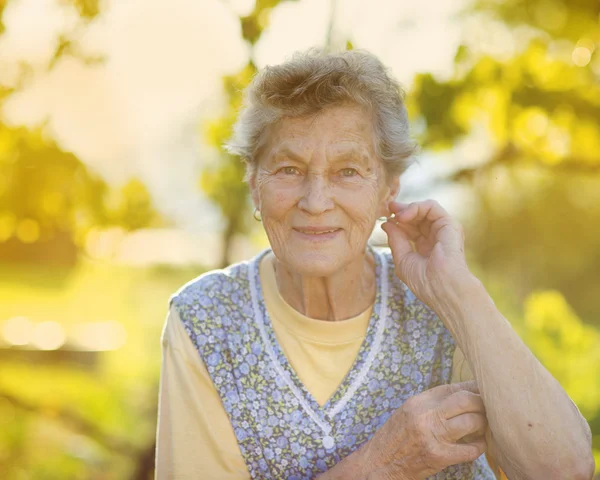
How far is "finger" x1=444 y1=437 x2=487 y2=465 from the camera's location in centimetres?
188

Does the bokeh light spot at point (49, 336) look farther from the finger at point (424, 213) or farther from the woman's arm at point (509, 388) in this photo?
the woman's arm at point (509, 388)

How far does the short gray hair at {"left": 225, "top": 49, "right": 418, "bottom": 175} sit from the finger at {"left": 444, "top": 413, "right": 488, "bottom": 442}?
2.88 ft

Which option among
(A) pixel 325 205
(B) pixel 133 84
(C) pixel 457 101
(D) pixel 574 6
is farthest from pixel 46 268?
(D) pixel 574 6

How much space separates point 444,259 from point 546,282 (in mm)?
5748

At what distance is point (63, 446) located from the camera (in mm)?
4078

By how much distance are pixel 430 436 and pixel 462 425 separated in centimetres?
10

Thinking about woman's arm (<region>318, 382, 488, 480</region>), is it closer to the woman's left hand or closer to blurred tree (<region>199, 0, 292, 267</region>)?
the woman's left hand

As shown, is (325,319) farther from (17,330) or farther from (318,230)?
(17,330)

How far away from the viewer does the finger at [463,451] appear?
1.88 metres

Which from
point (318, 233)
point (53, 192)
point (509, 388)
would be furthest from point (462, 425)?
point (53, 192)

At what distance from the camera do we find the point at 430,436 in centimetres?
186

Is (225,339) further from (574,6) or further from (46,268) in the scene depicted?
(46,268)

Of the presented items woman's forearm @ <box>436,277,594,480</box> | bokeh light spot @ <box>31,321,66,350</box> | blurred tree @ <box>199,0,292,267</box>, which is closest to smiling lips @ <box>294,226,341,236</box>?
woman's forearm @ <box>436,277,594,480</box>

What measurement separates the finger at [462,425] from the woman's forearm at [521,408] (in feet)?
0.18
